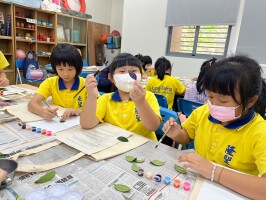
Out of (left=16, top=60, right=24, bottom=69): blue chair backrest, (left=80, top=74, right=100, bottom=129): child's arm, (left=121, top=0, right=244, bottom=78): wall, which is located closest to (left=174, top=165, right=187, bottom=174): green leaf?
(left=80, top=74, right=100, bottom=129): child's arm

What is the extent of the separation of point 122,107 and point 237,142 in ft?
1.96

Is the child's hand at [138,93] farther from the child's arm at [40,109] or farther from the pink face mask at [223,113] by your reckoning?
the child's arm at [40,109]

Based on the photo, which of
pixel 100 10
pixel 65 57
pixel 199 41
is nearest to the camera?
pixel 65 57

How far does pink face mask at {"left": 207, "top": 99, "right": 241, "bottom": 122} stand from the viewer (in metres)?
0.76

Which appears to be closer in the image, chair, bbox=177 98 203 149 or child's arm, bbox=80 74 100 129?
child's arm, bbox=80 74 100 129

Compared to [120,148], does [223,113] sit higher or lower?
higher

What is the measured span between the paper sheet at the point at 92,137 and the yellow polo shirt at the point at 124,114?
10 cm

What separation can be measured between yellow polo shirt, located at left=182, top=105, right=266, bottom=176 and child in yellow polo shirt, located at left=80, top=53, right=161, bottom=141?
244 millimetres

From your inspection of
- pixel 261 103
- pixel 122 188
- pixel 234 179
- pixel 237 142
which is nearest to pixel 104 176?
pixel 122 188

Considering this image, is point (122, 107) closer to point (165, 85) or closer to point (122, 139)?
point (122, 139)

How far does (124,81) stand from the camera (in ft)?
3.53

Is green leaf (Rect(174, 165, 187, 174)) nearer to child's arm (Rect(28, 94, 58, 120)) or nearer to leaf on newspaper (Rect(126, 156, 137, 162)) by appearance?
leaf on newspaper (Rect(126, 156, 137, 162))

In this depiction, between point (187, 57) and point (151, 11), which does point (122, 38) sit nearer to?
point (151, 11)

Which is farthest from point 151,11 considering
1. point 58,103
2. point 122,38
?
point 58,103
